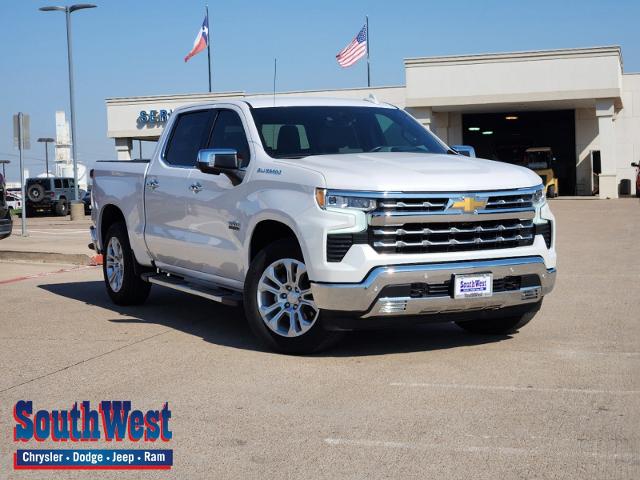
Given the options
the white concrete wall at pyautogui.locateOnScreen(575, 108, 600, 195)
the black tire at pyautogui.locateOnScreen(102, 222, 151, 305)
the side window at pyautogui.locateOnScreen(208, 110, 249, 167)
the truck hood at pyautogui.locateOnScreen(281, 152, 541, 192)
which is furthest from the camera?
the white concrete wall at pyautogui.locateOnScreen(575, 108, 600, 195)

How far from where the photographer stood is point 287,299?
279 inches

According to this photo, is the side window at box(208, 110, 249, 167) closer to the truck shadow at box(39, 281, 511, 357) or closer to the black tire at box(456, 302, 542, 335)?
the truck shadow at box(39, 281, 511, 357)

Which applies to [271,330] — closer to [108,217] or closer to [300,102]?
[300,102]

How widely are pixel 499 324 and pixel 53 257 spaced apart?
30.8ft

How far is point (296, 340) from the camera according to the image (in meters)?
7.00

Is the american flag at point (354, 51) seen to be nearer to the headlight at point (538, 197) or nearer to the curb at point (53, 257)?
the curb at point (53, 257)

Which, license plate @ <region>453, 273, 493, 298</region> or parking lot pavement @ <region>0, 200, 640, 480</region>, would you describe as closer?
parking lot pavement @ <region>0, 200, 640, 480</region>

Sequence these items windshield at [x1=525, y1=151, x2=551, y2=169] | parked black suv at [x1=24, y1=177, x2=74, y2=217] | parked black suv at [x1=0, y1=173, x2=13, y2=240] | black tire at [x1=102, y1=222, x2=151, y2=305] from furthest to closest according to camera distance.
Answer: parked black suv at [x1=24, y1=177, x2=74, y2=217], windshield at [x1=525, y1=151, x2=551, y2=169], parked black suv at [x1=0, y1=173, x2=13, y2=240], black tire at [x1=102, y1=222, x2=151, y2=305]

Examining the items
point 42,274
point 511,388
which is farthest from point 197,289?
point 42,274

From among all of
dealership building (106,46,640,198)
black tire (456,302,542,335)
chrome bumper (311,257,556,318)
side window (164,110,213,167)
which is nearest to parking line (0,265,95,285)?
side window (164,110,213,167)

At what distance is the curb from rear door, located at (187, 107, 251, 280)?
22.4ft

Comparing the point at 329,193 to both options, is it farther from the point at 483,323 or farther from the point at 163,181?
the point at 163,181

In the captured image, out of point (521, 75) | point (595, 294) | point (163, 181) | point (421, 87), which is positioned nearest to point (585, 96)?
point (521, 75)

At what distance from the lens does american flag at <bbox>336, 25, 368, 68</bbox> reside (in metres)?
42.6
